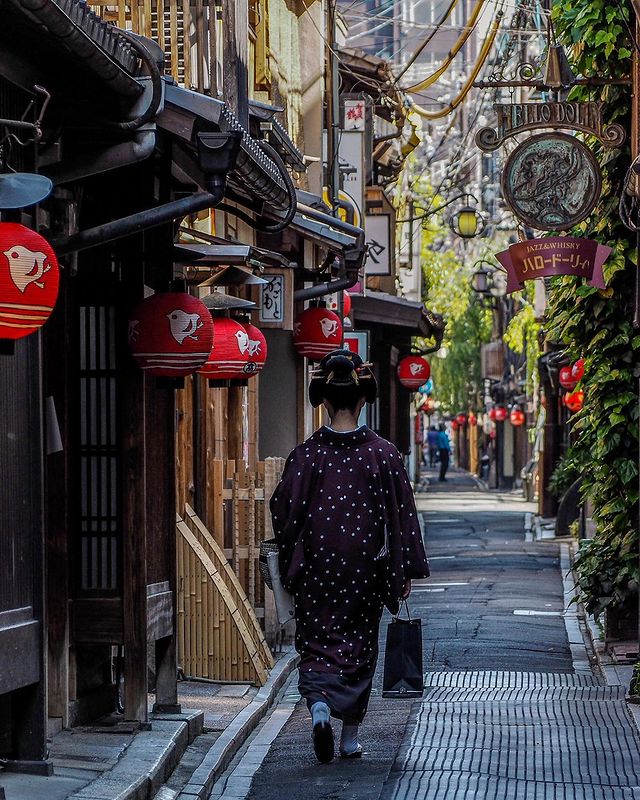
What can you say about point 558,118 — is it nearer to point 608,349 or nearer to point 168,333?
point 608,349

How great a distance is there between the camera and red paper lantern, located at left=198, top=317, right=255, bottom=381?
13156mm

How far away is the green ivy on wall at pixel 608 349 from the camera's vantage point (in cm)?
1360

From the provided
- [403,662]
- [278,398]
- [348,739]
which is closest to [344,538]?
[403,662]

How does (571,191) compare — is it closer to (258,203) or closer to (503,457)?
(258,203)

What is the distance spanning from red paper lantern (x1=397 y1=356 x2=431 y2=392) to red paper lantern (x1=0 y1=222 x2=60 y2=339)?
29.9 m

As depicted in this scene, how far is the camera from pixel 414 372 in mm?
36250

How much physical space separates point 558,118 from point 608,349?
2.12 meters

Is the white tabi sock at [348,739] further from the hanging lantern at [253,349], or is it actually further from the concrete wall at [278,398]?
the concrete wall at [278,398]

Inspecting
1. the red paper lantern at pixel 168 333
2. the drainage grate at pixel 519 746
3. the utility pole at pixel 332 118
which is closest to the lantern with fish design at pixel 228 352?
the drainage grate at pixel 519 746

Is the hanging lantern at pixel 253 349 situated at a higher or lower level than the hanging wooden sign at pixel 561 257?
lower

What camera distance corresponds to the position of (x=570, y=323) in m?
14.2

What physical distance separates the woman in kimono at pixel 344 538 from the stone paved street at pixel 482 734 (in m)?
0.57

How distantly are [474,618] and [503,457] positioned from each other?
46.5 metres

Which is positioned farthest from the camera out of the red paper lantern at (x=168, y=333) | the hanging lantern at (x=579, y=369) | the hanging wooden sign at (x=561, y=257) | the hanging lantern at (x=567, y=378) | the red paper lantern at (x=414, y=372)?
the red paper lantern at (x=414, y=372)
